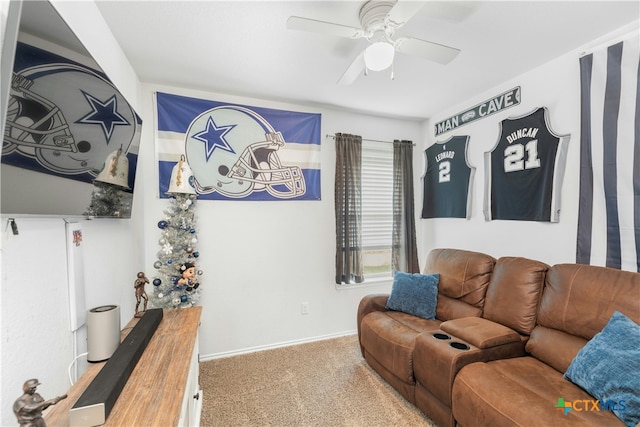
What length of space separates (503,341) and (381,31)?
2047 millimetres

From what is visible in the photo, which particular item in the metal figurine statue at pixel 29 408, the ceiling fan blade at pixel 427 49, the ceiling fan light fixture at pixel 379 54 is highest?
the ceiling fan blade at pixel 427 49

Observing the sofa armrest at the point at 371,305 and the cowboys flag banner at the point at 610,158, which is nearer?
the cowboys flag banner at the point at 610,158

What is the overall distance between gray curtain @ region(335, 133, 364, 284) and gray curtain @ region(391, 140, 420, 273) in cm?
53

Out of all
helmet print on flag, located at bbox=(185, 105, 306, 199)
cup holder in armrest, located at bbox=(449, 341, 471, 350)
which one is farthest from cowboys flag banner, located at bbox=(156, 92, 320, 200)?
cup holder in armrest, located at bbox=(449, 341, 471, 350)

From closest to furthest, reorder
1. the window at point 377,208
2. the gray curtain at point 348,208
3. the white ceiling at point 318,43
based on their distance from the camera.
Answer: the white ceiling at point 318,43
the gray curtain at point 348,208
the window at point 377,208

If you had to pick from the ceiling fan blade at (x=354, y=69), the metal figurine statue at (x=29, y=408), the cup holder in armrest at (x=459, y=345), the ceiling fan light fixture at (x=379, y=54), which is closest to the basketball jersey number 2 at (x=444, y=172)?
the ceiling fan blade at (x=354, y=69)

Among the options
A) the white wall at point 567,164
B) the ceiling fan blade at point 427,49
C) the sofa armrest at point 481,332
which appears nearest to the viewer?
the ceiling fan blade at point 427,49

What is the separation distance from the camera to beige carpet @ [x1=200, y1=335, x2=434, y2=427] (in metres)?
1.87

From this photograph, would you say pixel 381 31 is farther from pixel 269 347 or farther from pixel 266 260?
pixel 269 347

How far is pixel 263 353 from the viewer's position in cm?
279

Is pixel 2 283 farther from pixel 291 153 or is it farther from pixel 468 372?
pixel 291 153

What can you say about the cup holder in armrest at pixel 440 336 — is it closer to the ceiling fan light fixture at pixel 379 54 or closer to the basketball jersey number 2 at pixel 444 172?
the ceiling fan light fixture at pixel 379 54

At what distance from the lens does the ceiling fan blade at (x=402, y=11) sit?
3.90ft

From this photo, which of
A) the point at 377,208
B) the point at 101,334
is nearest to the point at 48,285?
the point at 101,334
